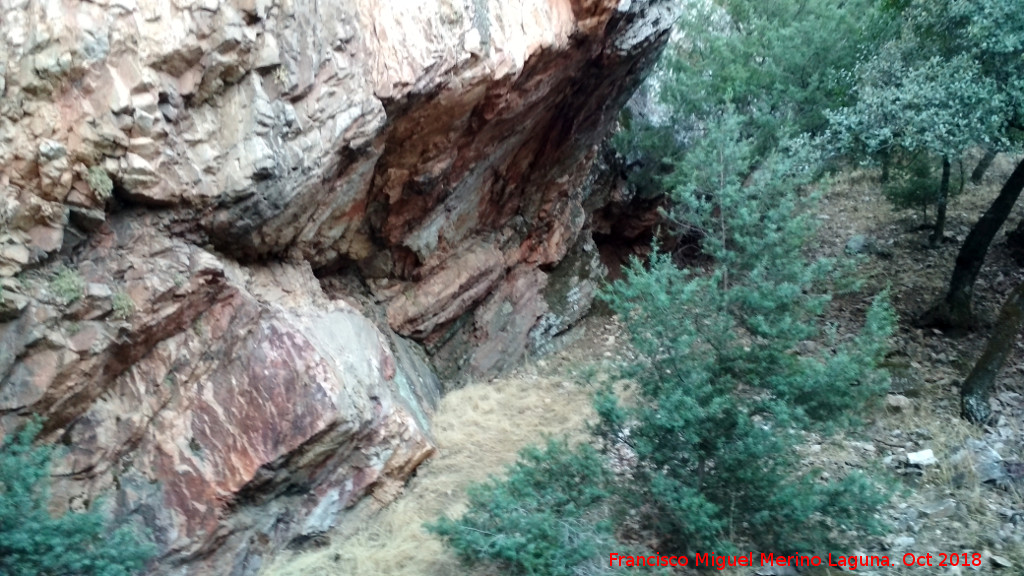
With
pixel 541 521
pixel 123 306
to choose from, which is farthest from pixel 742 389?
pixel 123 306

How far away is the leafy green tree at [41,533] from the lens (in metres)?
4.62

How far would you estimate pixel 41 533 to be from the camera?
471 centimetres

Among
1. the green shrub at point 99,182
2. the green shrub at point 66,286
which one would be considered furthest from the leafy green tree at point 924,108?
the green shrub at point 66,286

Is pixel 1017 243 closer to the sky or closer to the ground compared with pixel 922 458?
A: closer to the sky

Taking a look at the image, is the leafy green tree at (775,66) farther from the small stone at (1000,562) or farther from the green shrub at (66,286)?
the green shrub at (66,286)

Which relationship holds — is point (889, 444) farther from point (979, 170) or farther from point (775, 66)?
point (979, 170)

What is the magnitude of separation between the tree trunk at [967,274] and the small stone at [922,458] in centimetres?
310

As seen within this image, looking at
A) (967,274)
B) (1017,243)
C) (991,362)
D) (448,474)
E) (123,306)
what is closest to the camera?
(123,306)

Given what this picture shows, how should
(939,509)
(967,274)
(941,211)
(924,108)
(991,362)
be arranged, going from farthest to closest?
1. (941,211)
2. (967,274)
3. (924,108)
4. (991,362)
5. (939,509)

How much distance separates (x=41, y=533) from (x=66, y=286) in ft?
5.52

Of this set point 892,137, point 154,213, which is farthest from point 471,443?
point 892,137

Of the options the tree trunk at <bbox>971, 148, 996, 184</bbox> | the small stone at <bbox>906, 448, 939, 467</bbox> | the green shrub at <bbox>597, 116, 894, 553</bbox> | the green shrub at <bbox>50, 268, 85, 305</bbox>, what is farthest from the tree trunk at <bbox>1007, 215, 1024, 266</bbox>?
the green shrub at <bbox>50, 268, 85, 305</bbox>

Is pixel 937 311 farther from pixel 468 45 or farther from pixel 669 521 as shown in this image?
pixel 468 45

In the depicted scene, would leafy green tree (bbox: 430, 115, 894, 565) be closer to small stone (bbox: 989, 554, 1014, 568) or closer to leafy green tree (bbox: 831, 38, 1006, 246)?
small stone (bbox: 989, 554, 1014, 568)
